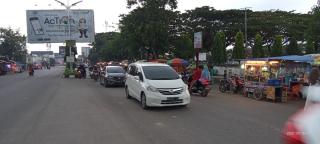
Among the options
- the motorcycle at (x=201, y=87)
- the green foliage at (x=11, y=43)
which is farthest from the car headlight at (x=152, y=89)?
the green foliage at (x=11, y=43)

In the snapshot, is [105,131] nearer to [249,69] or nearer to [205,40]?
[249,69]

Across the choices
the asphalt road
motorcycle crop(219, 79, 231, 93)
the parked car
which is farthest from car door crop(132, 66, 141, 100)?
the parked car

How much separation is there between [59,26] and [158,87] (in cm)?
3358

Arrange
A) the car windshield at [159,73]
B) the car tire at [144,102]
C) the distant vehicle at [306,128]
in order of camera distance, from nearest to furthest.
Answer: the distant vehicle at [306,128] → the car tire at [144,102] → the car windshield at [159,73]

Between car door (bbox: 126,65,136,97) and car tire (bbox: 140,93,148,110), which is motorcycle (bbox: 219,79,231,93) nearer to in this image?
car door (bbox: 126,65,136,97)

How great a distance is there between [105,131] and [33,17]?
38.4 meters

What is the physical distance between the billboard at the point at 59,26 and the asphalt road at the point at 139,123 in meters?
29.4

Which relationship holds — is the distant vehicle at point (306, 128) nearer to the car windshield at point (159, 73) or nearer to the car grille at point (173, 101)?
the car grille at point (173, 101)

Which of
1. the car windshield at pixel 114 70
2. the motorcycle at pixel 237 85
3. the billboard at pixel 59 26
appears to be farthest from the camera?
the billboard at pixel 59 26

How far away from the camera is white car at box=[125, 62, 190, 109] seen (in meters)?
13.6

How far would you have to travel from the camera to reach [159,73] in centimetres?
1508

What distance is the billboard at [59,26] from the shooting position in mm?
44562

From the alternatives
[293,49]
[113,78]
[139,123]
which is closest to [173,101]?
[139,123]

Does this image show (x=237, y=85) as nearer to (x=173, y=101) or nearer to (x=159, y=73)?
(x=159, y=73)
